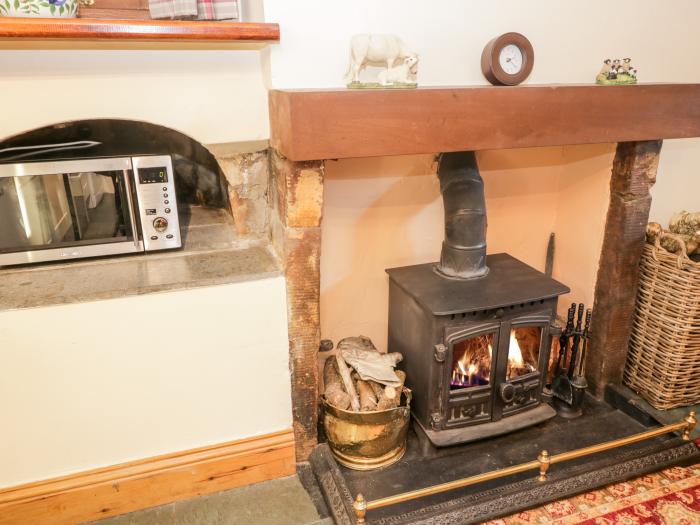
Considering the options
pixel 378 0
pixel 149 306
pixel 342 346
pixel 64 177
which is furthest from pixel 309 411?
pixel 378 0

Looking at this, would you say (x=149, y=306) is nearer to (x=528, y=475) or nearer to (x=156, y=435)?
(x=156, y=435)

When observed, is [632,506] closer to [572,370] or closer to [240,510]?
[572,370]

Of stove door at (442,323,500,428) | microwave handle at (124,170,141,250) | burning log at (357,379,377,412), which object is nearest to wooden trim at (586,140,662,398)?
stove door at (442,323,500,428)

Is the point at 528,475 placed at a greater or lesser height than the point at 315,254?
lesser

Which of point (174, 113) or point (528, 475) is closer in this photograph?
point (174, 113)

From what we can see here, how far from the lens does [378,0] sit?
5.68 feet

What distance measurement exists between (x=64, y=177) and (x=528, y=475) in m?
1.88

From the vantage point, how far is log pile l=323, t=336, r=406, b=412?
195 cm

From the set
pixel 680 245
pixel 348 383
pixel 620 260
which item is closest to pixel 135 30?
pixel 348 383

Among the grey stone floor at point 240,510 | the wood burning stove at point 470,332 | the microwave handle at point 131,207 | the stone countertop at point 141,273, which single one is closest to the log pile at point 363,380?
the wood burning stove at point 470,332

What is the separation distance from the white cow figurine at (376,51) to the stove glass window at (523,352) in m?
1.11

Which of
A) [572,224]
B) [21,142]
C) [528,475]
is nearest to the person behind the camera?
[528,475]

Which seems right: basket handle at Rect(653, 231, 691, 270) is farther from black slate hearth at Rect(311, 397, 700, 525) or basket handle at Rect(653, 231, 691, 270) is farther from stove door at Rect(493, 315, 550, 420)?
black slate hearth at Rect(311, 397, 700, 525)

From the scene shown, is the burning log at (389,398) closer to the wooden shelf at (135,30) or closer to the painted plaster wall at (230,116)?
the painted plaster wall at (230,116)
